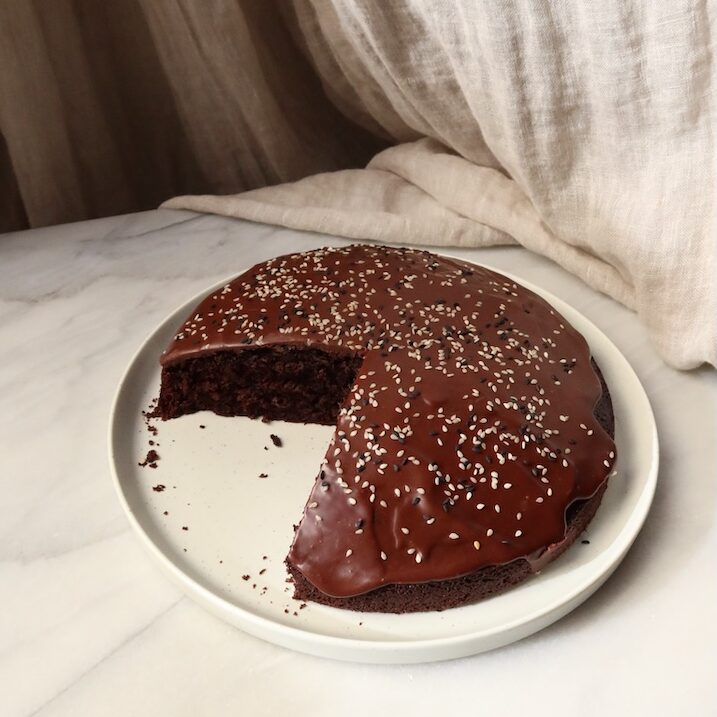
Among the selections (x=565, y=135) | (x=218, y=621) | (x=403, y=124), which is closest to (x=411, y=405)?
(x=218, y=621)

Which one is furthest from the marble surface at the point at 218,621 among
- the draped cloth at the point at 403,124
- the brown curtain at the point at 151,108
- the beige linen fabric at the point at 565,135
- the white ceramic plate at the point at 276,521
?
the brown curtain at the point at 151,108

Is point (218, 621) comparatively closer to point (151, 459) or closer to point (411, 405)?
point (151, 459)

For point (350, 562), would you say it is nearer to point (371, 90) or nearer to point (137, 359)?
point (137, 359)

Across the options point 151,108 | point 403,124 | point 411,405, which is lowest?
point 411,405

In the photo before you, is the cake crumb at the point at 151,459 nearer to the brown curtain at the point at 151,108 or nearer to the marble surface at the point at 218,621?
the marble surface at the point at 218,621

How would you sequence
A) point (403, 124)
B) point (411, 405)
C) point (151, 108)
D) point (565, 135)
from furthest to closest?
point (151, 108) → point (403, 124) → point (565, 135) → point (411, 405)

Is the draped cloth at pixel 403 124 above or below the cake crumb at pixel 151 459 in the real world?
above

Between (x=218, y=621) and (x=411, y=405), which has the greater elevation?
(x=411, y=405)

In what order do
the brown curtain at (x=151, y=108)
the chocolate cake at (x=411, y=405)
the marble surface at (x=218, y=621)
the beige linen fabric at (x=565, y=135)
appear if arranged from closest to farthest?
the marble surface at (x=218, y=621)
the chocolate cake at (x=411, y=405)
the beige linen fabric at (x=565, y=135)
the brown curtain at (x=151, y=108)
